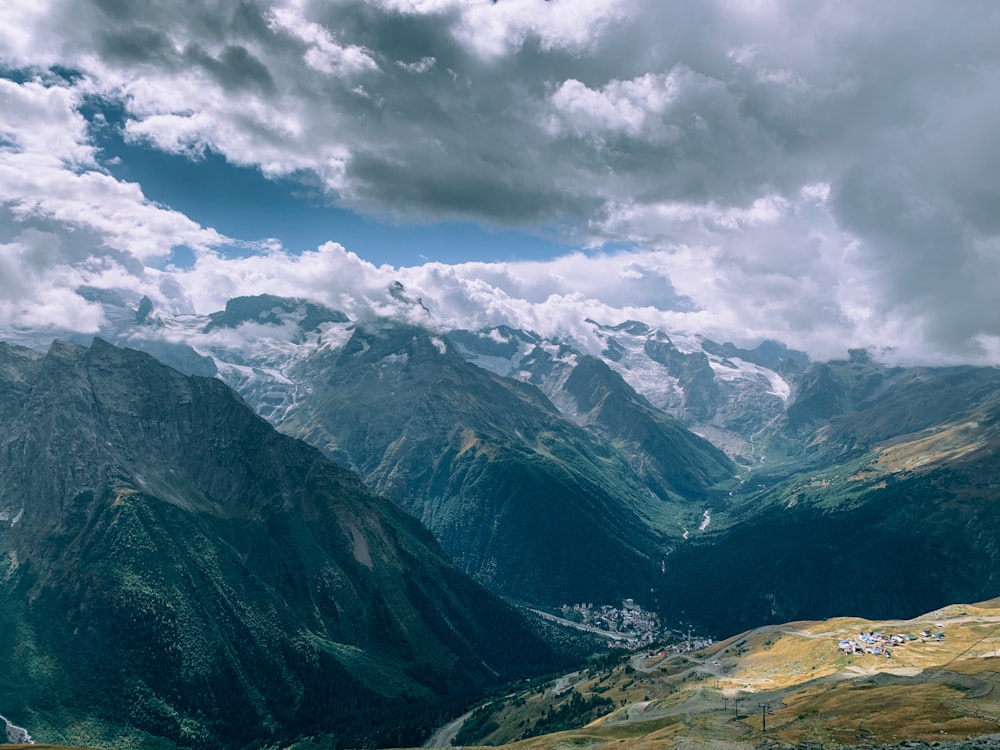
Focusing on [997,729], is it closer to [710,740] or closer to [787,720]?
[787,720]

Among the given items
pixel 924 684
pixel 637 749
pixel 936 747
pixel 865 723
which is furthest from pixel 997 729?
pixel 637 749

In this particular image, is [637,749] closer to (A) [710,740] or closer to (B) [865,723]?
(A) [710,740]

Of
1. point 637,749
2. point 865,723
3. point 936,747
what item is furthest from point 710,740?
point 936,747

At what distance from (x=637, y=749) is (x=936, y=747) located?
75.2 metres

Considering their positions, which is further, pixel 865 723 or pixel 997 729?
pixel 865 723

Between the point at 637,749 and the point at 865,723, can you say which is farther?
the point at 637,749

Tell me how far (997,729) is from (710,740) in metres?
68.5

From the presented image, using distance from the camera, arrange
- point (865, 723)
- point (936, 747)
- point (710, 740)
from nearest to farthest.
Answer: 1. point (936, 747)
2. point (865, 723)
3. point (710, 740)

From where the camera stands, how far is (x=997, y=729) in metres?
148

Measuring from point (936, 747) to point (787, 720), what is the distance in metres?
51.8

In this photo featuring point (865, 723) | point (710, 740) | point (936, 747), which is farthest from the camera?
point (710, 740)

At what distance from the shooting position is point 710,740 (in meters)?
186

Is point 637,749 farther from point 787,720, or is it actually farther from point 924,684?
point 924,684

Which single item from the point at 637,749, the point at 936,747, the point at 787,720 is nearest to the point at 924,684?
the point at 787,720
